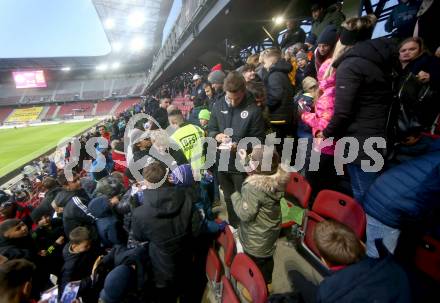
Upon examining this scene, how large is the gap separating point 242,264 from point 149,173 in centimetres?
114

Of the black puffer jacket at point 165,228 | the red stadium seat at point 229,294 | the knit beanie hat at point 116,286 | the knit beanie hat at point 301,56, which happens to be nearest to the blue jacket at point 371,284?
the red stadium seat at point 229,294

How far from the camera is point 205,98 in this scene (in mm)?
6605

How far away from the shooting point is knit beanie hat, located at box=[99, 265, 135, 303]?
2.05 m

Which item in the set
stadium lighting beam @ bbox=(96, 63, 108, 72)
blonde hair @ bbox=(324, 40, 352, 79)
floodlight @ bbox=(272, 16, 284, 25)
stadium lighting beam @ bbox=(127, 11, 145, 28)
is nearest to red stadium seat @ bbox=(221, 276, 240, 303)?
blonde hair @ bbox=(324, 40, 352, 79)

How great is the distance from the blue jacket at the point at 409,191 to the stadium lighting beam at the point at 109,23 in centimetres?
2556

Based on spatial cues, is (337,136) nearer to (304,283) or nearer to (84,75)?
(304,283)

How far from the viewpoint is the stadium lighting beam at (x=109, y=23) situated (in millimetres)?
21828

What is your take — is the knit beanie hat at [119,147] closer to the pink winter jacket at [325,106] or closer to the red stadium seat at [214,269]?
the red stadium seat at [214,269]

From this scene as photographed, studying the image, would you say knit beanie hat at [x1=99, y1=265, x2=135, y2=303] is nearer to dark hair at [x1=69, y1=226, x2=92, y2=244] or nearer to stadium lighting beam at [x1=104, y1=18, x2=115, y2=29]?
dark hair at [x1=69, y1=226, x2=92, y2=244]

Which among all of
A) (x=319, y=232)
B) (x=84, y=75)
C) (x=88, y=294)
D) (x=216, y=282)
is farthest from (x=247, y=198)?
(x=84, y=75)

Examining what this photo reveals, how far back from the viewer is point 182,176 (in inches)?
113

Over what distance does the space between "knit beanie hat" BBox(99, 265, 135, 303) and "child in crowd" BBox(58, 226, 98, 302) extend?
48cm

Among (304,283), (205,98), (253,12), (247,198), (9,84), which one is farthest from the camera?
(9,84)

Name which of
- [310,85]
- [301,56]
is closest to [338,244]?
[310,85]
